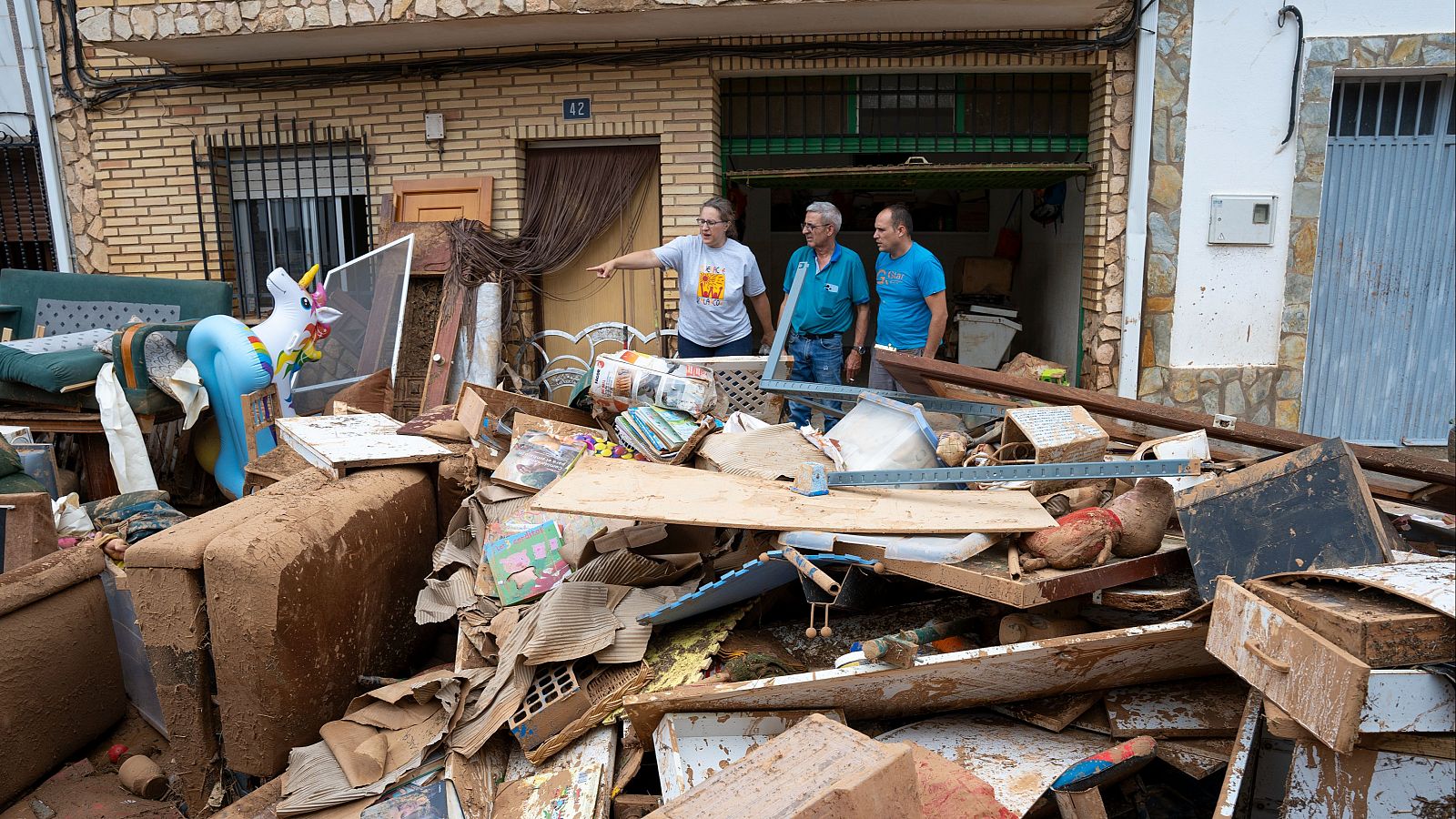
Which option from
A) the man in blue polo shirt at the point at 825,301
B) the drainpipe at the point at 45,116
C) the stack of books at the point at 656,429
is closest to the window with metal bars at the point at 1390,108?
the man in blue polo shirt at the point at 825,301

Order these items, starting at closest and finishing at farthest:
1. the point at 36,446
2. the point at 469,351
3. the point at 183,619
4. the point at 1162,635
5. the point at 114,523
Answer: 1. the point at 1162,635
2. the point at 183,619
3. the point at 114,523
4. the point at 36,446
5. the point at 469,351

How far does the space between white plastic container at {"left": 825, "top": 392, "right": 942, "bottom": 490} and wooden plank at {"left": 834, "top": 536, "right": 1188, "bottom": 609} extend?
2.68 feet

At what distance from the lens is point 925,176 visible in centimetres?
729

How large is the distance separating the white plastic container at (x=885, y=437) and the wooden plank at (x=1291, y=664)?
156cm

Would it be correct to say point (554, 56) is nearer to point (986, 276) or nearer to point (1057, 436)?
point (986, 276)

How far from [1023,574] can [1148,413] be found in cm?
147

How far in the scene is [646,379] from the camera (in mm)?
4758

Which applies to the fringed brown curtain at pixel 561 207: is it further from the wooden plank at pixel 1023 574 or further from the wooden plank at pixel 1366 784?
the wooden plank at pixel 1366 784

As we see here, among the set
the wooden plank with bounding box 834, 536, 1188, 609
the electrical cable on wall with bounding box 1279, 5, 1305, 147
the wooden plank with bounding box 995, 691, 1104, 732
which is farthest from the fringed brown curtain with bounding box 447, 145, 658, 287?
the wooden plank with bounding box 995, 691, 1104, 732

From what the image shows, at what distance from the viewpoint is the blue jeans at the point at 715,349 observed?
6.11 m

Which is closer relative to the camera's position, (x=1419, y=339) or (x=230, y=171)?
(x=1419, y=339)

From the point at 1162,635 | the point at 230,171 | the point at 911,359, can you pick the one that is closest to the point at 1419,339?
the point at 911,359

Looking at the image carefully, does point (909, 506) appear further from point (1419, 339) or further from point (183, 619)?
point (1419, 339)

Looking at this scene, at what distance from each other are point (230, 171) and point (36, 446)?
312 centimetres
